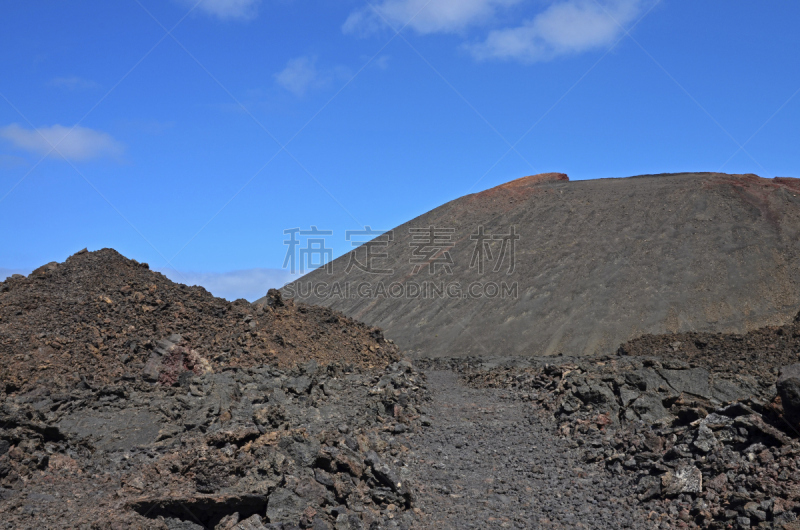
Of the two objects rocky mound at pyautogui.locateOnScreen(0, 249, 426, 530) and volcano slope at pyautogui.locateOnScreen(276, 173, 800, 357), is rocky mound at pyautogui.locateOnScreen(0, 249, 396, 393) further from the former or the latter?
volcano slope at pyautogui.locateOnScreen(276, 173, 800, 357)

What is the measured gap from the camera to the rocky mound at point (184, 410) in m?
6.43

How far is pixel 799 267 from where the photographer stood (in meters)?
28.7

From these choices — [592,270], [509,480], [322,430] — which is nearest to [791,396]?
[509,480]

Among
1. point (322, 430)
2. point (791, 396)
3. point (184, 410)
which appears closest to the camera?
point (791, 396)

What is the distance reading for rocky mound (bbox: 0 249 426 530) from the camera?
253 inches

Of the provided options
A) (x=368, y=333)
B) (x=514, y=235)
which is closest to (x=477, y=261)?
(x=514, y=235)

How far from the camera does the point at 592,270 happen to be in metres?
32.1

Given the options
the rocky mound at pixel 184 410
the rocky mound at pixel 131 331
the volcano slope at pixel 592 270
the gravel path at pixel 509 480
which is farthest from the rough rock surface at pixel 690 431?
the volcano slope at pixel 592 270

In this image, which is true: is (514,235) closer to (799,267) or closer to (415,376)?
(799,267)

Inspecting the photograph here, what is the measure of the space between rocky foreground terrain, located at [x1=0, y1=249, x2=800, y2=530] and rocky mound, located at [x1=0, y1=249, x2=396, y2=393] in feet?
0.17

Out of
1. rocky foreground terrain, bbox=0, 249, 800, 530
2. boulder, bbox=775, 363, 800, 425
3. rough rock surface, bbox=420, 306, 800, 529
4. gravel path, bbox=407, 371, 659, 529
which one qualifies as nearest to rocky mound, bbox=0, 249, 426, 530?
rocky foreground terrain, bbox=0, 249, 800, 530

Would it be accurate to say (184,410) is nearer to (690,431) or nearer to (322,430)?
(322,430)

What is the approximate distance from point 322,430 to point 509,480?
2.97 metres

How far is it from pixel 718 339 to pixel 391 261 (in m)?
28.6
